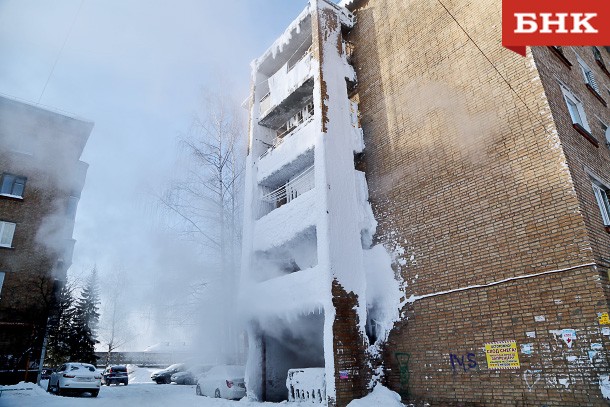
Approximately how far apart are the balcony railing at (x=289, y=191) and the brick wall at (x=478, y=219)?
2.06 meters

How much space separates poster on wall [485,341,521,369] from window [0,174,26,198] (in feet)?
64.0

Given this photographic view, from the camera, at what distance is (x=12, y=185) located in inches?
681

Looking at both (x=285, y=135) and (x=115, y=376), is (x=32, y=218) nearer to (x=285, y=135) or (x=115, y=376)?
(x=115, y=376)

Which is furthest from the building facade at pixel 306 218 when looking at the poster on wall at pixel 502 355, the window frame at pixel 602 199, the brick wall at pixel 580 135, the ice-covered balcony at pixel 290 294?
the window frame at pixel 602 199

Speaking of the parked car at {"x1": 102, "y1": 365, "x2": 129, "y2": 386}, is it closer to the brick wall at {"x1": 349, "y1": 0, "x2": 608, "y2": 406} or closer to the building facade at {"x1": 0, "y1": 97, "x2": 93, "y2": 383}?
the building facade at {"x1": 0, "y1": 97, "x2": 93, "y2": 383}

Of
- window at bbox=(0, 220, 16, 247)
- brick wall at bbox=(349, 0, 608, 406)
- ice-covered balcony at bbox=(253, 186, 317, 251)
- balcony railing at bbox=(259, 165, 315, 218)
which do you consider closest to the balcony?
balcony railing at bbox=(259, 165, 315, 218)

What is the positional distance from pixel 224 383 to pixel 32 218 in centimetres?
1204

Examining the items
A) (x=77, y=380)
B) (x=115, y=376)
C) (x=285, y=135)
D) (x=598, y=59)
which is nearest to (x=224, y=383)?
(x=77, y=380)

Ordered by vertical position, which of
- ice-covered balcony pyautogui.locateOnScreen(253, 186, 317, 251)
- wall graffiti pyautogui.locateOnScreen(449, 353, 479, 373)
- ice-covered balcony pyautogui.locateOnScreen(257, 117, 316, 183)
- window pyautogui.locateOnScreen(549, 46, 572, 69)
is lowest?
wall graffiti pyautogui.locateOnScreen(449, 353, 479, 373)

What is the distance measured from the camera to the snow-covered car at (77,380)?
40.1 feet

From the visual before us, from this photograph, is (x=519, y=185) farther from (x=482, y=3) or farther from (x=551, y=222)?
(x=482, y=3)

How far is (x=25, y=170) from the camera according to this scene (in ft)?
57.0

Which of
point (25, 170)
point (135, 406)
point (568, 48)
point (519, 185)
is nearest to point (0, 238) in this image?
point (25, 170)

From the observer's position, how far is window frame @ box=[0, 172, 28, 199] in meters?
17.1
